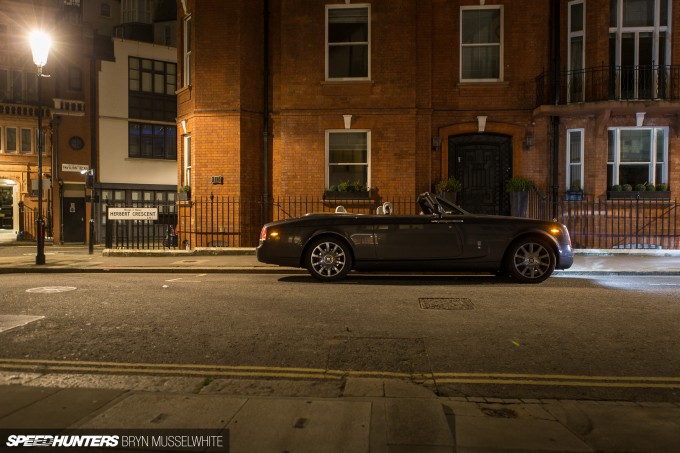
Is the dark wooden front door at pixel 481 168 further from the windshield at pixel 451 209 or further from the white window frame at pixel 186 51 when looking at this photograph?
the white window frame at pixel 186 51

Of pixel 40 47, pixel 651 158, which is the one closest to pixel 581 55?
pixel 651 158

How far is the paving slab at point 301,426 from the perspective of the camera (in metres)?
3.31

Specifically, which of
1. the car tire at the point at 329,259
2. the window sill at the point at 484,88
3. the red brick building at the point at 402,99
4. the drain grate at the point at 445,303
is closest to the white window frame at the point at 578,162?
the red brick building at the point at 402,99

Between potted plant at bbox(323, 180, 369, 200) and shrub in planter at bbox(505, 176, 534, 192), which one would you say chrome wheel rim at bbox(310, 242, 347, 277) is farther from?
shrub in planter at bbox(505, 176, 534, 192)

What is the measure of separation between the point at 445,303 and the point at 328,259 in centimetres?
251

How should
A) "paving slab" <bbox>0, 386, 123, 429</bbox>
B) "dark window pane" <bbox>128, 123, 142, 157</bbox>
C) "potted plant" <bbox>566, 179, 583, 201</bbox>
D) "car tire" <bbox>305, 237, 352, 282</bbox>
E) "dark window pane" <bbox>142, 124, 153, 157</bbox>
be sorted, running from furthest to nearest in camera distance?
1. "dark window pane" <bbox>142, 124, 153, 157</bbox>
2. "dark window pane" <bbox>128, 123, 142, 157</bbox>
3. "potted plant" <bbox>566, 179, 583, 201</bbox>
4. "car tire" <bbox>305, 237, 352, 282</bbox>
5. "paving slab" <bbox>0, 386, 123, 429</bbox>

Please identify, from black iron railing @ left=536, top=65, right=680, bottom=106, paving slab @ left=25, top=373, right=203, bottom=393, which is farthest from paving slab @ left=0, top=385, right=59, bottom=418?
black iron railing @ left=536, top=65, right=680, bottom=106

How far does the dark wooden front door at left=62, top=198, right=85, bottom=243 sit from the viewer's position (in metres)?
29.1

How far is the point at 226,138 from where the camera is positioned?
53.3 ft

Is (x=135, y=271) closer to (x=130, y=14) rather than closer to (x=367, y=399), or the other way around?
(x=367, y=399)

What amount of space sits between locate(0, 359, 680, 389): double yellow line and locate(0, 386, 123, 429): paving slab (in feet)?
1.93

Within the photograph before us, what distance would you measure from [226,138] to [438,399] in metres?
13.2

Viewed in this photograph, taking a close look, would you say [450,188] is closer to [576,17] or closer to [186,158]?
[576,17]

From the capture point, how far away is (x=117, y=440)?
3385 mm
